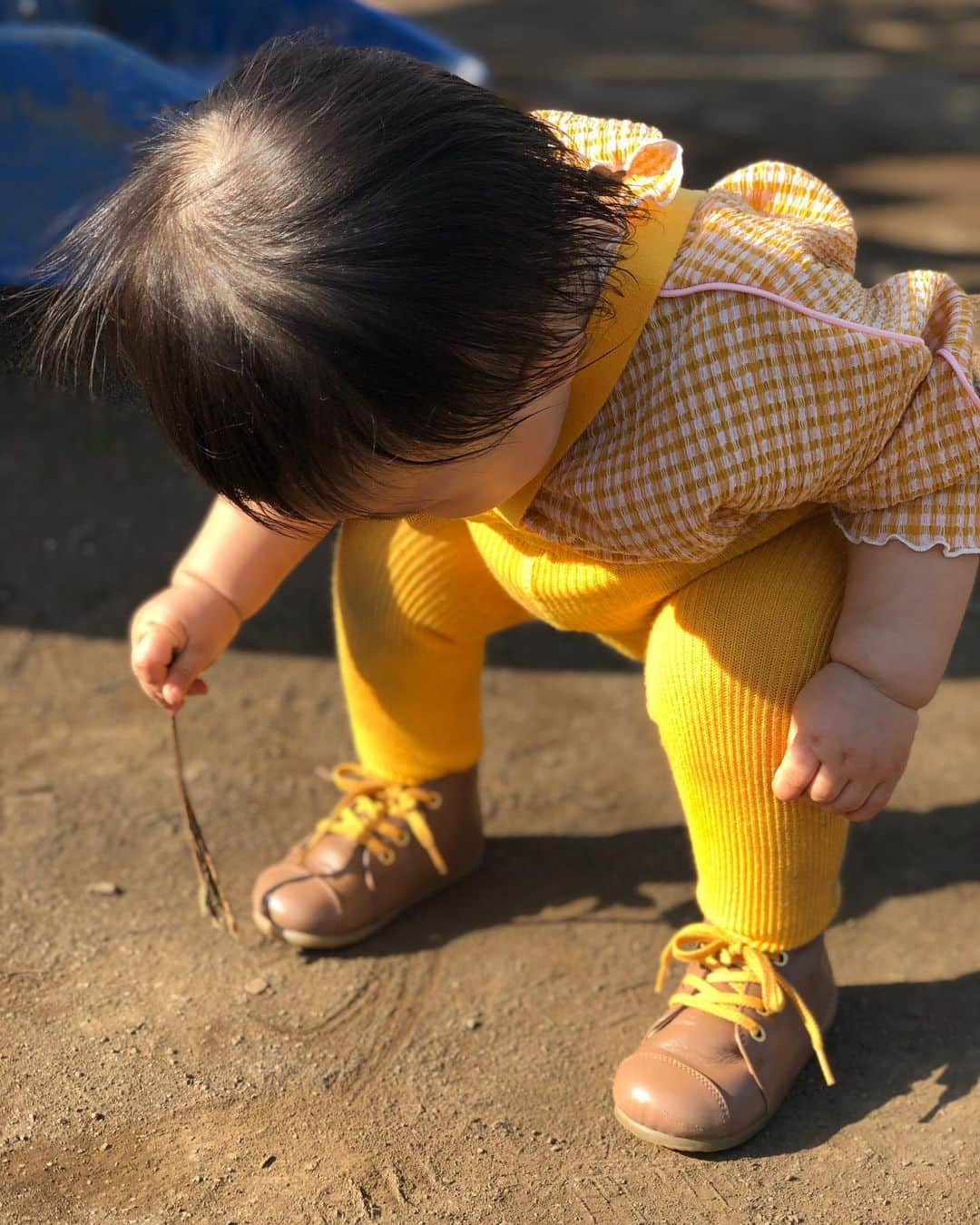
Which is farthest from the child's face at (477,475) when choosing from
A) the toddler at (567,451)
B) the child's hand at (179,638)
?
the child's hand at (179,638)

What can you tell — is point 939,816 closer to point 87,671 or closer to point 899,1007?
point 899,1007

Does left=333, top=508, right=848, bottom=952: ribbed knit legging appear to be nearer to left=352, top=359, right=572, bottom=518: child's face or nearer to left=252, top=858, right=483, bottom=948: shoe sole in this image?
left=352, top=359, right=572, bottom=518: child's face

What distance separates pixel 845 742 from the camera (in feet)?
3.56

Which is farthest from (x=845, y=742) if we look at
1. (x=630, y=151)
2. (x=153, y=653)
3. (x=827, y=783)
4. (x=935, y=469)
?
(x=153, y=653)

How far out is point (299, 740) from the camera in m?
1.69

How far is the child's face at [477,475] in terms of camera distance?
0.94 meters

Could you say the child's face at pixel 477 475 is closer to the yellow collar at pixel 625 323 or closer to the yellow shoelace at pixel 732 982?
the yellow collar at pixel 625 323

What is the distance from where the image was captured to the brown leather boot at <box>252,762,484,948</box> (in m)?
1.36

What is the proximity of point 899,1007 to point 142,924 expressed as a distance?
676 mm

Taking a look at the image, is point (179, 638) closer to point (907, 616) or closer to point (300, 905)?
point (300, 905)

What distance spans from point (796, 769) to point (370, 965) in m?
0.46

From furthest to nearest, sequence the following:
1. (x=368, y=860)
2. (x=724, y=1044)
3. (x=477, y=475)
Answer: (x=368, y=860), (x=724, y=1044), (x=477, y=475)

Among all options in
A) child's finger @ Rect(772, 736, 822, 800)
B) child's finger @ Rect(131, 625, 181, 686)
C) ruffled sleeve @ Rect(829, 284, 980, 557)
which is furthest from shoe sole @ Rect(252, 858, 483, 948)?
ruffled sleeve @ Rect(829, 284, 980, 557)

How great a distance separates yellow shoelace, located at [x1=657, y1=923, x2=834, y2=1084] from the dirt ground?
0.07 m
